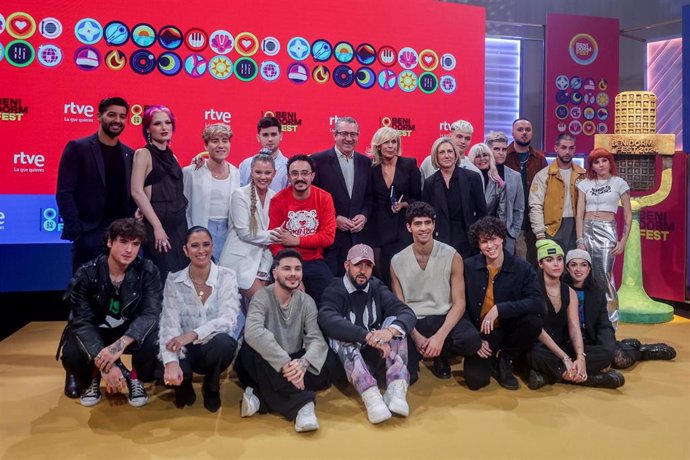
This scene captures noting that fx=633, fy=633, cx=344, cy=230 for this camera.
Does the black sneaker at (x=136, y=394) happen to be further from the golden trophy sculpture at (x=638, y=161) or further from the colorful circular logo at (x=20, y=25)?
the golden trophy sculpture at (x=638, y=161)

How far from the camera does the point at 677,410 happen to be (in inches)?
123

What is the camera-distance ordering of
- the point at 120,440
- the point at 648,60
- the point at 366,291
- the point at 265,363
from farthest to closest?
the point at 648,60 < the point at 366,291 < the point at 265,363 < the point at 120,440

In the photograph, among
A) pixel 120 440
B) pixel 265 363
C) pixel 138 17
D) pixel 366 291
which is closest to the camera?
pixel 120 440

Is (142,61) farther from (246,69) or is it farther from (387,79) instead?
(387,79)

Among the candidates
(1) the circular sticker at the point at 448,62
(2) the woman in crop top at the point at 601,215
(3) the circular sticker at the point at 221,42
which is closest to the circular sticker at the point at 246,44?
(3) the circular sticker at the point at 221,42

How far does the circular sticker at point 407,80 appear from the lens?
5.77 m

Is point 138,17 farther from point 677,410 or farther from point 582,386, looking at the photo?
point 677,410

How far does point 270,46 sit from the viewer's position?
5414mm

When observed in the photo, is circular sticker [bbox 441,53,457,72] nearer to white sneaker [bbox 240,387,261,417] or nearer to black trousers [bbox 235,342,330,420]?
black trousers [bbox 235,342,330,420]

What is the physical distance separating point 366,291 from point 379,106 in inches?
109

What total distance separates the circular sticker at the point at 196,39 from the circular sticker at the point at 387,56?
1.54 m

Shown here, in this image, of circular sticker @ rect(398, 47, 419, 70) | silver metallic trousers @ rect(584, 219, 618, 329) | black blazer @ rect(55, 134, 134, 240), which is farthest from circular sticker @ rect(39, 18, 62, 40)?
silver metallic trousers @ rect(584, 219, 618, 329)

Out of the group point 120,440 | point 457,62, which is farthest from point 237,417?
point 457,62

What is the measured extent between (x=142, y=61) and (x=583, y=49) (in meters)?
4.73
